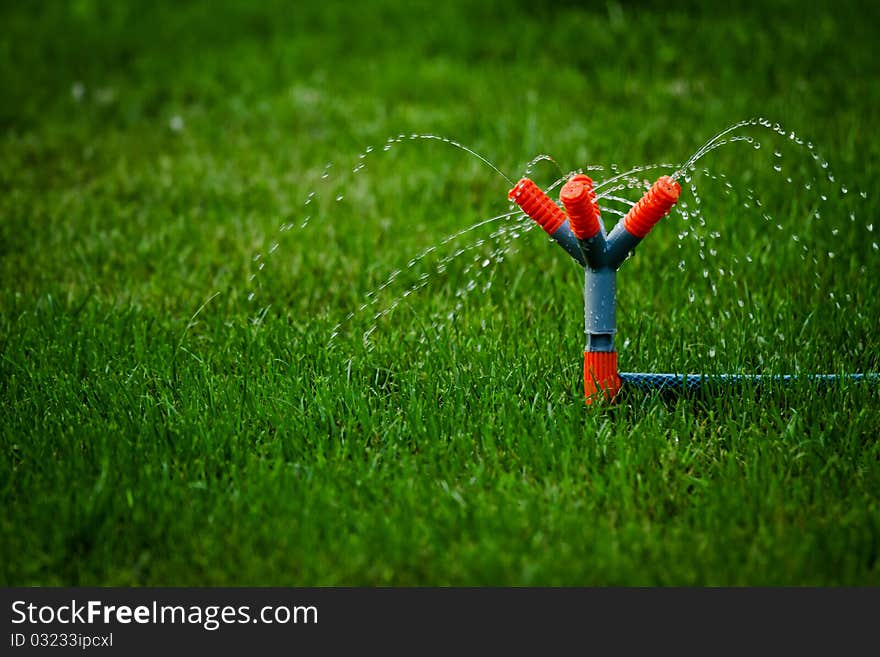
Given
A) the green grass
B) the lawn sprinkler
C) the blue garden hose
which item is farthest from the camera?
the blue garden hose

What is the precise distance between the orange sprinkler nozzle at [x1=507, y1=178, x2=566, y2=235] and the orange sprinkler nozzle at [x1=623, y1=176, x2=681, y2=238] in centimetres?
19

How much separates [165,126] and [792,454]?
4716mm

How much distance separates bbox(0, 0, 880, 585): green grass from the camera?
2.31 metres

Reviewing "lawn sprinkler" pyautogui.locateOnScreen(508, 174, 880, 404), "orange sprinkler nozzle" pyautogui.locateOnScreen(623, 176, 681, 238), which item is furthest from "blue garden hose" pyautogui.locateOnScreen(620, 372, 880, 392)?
"orange sprinkler nozzle" pyautogui.locateOnScreen(623, 176, 681, 238)

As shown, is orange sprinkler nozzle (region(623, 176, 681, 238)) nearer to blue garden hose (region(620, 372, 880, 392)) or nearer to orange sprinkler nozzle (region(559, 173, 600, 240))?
orange sprinkler nozzle (region(559, 173, 600, 240))

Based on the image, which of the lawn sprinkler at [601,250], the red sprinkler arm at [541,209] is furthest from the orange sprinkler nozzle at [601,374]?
the red sprinkler arm at [541,209]

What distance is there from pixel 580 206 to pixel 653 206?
19cm

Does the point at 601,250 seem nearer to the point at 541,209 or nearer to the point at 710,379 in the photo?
the point at 541,209

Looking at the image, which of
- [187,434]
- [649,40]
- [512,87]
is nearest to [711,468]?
Answer: [187,434]

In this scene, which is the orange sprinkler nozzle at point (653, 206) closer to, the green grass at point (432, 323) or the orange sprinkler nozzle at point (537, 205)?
the orange sprinkler nozzle at point (537, 205)

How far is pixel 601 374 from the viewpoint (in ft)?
→ 8.89

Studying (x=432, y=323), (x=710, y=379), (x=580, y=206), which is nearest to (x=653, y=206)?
(x=580, y=206)

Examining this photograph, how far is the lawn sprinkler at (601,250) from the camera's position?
2.44 m

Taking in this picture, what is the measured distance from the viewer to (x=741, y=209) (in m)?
4.16
